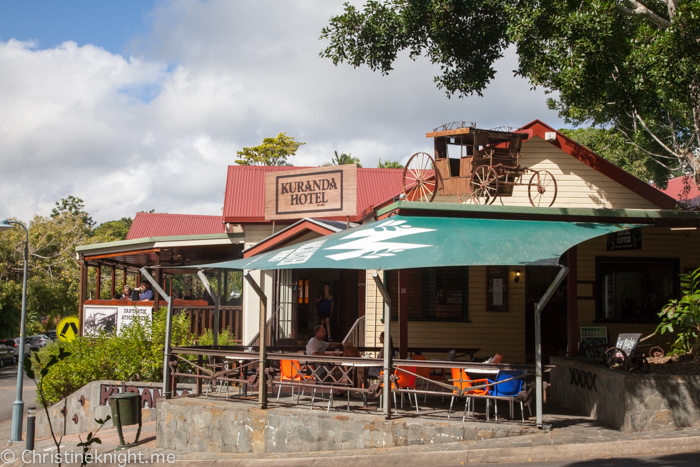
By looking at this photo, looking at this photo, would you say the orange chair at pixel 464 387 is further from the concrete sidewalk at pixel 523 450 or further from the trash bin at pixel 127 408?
the trash bin at pixel 127 408

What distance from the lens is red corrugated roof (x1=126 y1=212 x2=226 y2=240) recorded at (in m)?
28.5

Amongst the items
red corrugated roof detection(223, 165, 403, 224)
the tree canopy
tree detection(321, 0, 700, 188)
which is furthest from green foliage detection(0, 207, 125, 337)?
tree detection(321, 0, 700, 188)

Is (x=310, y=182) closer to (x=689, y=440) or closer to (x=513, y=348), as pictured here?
(x=513, y=348)

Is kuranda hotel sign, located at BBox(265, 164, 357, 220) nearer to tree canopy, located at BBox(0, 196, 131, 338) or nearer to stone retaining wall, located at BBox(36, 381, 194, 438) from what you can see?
stone retaining wall, located at BBox(36, 381, 194, 438)

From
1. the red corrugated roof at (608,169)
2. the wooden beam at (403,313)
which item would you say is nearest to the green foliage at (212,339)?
the wooden beam at (403,313)

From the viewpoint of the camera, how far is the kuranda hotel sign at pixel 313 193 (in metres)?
13.3

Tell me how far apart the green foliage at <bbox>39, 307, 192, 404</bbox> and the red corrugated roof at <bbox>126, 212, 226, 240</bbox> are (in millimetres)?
14687

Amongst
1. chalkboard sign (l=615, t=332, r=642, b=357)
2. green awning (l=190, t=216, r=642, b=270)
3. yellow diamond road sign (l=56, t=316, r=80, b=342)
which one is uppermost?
green awning (l=190, t=216, r=642, b=270)

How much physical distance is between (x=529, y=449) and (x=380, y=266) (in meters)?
2.70

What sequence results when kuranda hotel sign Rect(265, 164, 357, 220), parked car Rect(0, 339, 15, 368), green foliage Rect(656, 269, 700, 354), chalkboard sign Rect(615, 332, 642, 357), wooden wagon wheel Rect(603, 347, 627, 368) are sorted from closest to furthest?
1. green foliage Rect(656, 269, 700, 354)
2. chalkboard sign Rect(615, 332, 642, 357)
3. wooden wagon wheel Rect(603, 347, 627, 368)
4. kuranda hotel sign Rect(265, 164, 357, 220)
5. parked car Rect(0, 339, 15, 368)

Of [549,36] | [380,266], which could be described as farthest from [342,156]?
[380,266]

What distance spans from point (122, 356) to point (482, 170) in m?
8.37

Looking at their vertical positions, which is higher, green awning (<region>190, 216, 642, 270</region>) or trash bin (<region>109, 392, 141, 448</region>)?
green awning (<region>190, 216, 642, 270</region>)

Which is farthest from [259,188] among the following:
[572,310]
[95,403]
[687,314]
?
[687,314]
